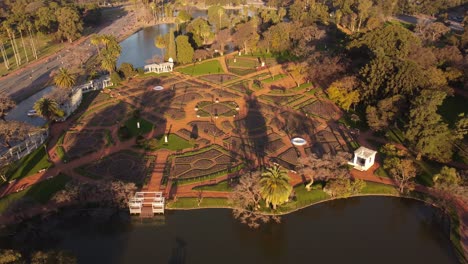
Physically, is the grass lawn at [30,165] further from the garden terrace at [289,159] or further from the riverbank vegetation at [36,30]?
the riverbank vegetation at [36,30]

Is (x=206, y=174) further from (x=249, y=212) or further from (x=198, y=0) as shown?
(x=198, y=0)

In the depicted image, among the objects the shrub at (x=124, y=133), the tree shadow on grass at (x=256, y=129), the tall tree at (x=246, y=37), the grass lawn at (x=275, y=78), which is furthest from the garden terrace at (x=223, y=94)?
the tall tree at (x=246, y=37)

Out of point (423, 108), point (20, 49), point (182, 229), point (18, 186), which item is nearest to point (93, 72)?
point (20, 49)

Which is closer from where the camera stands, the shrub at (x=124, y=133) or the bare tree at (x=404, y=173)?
the bare tree at (x=404, y=173)

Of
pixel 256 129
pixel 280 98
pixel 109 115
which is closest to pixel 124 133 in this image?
pixel 109 115

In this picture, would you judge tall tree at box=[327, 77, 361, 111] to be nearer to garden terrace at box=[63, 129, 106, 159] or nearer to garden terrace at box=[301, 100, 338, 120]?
garden terrace at box=[301, 100, 338, 120]

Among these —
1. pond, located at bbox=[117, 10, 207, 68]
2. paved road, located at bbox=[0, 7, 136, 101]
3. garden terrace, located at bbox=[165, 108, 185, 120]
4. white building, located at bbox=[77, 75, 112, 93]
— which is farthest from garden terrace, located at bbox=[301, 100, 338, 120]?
paved road, located at bbox=[0, 7, 136, 101]
